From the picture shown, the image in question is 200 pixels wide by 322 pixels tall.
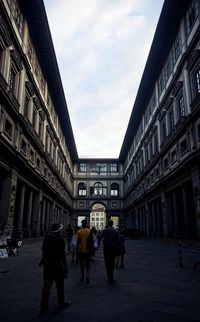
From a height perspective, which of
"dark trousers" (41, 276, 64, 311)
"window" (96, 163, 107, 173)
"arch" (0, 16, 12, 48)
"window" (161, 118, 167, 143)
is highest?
"window" (96, 163, 107, 173)

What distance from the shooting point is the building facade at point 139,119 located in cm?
1800

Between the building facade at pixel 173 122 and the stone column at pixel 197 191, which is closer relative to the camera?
the stone column at pixel 197 191

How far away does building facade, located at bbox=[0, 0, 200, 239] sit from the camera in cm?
1800

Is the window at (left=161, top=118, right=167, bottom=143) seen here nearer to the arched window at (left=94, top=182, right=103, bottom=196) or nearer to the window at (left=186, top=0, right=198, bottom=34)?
the window at (left=186, top=0, right=198, bottom=34)

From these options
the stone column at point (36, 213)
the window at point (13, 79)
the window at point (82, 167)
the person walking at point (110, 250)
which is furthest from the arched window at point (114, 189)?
the person walking at point (110, 250)

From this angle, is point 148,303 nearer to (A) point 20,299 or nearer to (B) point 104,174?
→ (A) point 20,299

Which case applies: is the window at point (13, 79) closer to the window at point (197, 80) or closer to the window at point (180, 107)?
the window at point (197, 80)

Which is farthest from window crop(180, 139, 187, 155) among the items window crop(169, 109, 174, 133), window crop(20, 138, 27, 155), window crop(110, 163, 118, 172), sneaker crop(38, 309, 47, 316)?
window crop(110, 163, 118, 172)

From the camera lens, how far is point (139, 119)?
39812mm

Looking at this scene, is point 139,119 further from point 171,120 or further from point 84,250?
point 84,250

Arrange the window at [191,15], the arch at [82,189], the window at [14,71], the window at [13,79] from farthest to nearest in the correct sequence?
the arch at [82,189] < the window at [191,15] < the window at [13,79] < the window at [14,71]

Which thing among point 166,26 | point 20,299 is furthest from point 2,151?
point 166,26

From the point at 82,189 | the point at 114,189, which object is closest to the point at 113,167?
the point at 114,189

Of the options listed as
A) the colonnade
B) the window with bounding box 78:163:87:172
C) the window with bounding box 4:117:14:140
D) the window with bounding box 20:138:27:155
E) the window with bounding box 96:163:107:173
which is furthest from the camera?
the window with bounding box 78:163:87:172
